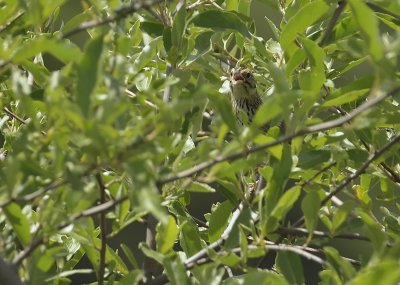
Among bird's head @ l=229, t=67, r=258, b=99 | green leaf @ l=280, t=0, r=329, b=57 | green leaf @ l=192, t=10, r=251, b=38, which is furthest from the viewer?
bird's head @ l=229, t=67, r=258, b=99

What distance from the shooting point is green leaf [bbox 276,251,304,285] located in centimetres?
153

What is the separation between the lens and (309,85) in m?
1.60

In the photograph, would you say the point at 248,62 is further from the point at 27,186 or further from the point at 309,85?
the point at 27,186

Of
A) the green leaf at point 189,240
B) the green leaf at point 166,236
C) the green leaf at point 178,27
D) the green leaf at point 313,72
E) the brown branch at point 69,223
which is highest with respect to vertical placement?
the brown branch at point 69,223

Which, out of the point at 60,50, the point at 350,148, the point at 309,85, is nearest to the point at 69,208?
the point at 60,50

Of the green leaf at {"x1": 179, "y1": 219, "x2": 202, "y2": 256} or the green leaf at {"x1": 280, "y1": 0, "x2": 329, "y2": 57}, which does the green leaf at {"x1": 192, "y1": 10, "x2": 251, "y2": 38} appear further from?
the green leaf at {"x1": 179, "y1": 219, "x2": 202, "y2": 256}

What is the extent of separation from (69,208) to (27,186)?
0.35ft

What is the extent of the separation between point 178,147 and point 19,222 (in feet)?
1.37

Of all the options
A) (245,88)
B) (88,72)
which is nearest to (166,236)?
(88,72)

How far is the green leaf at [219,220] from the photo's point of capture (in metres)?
1.82

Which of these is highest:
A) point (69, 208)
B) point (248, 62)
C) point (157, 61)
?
point (69, 208)

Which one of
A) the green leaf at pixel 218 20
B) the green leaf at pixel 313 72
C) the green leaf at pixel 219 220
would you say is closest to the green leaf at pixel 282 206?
the green leaf at pixel 313 72

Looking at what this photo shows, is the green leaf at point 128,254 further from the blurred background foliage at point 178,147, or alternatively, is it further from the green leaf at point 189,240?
the green leaf at point 189,240

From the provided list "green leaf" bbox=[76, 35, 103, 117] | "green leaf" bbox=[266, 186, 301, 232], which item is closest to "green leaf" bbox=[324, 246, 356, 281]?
"green leaf" bbox=[266, 186, 301, 232]
